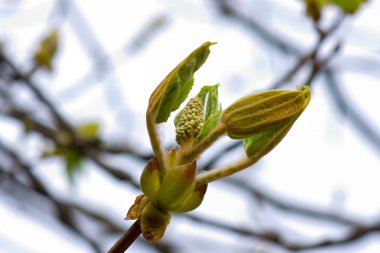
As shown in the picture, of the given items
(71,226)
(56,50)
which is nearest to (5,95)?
(56,50)

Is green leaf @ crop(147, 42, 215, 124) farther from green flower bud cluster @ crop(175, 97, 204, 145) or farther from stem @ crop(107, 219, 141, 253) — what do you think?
stem @ crop(107, 219, 141, 253)

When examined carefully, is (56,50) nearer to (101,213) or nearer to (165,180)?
(101,213)

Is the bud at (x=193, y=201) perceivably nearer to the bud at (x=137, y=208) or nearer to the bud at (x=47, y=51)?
the bud at (x=137, y=208)

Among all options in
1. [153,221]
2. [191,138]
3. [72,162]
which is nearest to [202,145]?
[191,138]

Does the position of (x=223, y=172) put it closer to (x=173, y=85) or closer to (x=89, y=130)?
(x=173, y=85)

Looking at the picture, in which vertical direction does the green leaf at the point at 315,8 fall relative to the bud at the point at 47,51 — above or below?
above

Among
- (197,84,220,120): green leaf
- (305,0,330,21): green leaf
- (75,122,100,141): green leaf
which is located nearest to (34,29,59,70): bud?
(75,122,100,141): green leaf

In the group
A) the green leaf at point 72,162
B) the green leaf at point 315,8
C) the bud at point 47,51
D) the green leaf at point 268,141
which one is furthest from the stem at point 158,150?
the bud at point 47,51
